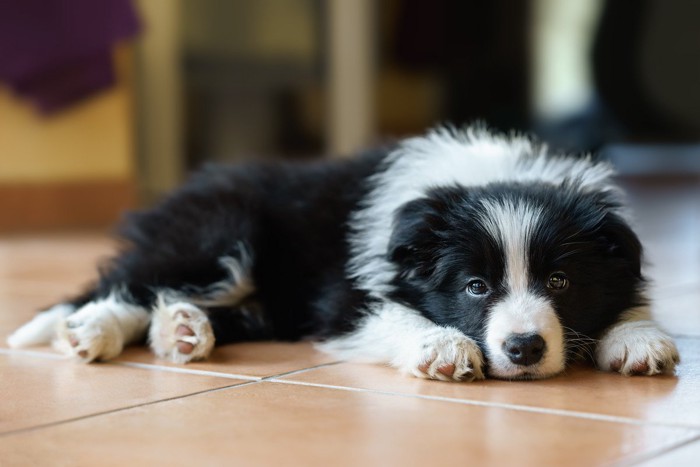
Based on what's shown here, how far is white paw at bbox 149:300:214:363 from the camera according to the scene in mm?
2693

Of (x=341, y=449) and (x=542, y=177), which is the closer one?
(x=341, y=449)

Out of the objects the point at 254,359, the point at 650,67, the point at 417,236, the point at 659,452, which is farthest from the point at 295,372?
the point at 650,67

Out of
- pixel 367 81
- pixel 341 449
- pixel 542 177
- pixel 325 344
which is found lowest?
pixel 341 449

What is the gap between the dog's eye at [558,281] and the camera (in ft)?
8.32

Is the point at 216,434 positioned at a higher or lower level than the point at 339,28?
lower

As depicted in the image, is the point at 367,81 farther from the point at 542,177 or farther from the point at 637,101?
the point at 542,177

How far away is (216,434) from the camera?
76.4 inches

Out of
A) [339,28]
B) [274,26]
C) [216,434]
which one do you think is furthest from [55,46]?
[216,434]

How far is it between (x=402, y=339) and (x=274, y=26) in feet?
19.1

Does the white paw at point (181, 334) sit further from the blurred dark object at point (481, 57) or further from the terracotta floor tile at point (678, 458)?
the blurred dark object at point (481, 57)

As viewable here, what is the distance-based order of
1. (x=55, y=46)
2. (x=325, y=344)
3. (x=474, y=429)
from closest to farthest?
(x=474, y=429) → (x=325, y=344) → (x=55, y=46)

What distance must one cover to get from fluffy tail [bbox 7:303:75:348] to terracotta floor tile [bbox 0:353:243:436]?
0.16 meters

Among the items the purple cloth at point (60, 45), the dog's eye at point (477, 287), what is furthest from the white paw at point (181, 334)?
the purple cloth at point (60, 45)

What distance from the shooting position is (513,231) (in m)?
2.53
